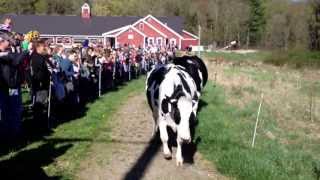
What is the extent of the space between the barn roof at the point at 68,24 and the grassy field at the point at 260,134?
178 ft

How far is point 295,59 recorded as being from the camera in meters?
62.4

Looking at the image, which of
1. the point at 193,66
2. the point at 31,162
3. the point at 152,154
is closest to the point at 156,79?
the point at 152,154

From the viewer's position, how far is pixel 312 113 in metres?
20.7

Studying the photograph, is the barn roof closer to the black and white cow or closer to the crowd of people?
the crowd of people

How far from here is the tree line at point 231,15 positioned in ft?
352

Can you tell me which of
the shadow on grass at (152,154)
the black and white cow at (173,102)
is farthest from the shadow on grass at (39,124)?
the black and white cow at (173,102)

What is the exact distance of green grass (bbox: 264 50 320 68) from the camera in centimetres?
5984

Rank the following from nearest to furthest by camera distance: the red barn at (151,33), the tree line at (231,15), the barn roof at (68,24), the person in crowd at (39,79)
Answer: the person in crowd at (39,79)
the red barn at (151,33)
the barn roof at (68,24)
the tree line at (231,15)

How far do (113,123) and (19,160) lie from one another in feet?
16.7

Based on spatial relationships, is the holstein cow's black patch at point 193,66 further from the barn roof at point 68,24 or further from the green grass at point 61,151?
the barn roof at point 68,24

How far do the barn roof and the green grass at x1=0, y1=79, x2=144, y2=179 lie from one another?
6309 centimetres

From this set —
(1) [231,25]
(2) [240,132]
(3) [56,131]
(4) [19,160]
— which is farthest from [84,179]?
(1) [231,25]

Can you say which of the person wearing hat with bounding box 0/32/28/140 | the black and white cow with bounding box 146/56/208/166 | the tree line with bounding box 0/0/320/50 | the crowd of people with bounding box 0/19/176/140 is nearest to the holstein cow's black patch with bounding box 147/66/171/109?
the black and white cow with bounding box 146/56/208/166

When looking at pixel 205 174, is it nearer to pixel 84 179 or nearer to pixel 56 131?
pixel 84 179
